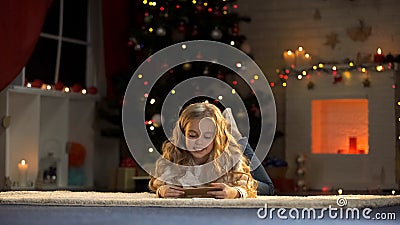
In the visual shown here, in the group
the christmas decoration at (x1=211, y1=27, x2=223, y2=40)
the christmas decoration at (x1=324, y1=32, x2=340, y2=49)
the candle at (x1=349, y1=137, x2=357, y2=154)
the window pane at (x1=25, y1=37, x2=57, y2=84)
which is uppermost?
the christmas decoration at (x1=324, y1=32, x2=340, y2=49)

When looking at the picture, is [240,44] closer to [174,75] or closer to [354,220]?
[174,75]

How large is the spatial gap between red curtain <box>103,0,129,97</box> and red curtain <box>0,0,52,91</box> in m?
1.09

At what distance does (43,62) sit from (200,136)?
4.44 metres

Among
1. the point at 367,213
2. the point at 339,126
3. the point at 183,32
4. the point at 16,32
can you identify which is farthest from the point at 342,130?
the point at 367,213

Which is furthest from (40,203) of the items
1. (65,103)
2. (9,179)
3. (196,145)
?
(65,103)

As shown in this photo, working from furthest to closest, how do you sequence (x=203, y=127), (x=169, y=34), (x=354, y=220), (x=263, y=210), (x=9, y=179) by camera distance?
(x=169, y=34)
(x=9, y=179)
(x=203, y=127)
(x=263, y=210)
(x=354, y=220)

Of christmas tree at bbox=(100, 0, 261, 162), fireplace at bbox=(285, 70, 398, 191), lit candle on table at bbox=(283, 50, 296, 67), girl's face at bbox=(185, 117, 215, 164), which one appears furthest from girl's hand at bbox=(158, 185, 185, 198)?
lit candle on table at bbox=(283, 50, 296, 67)

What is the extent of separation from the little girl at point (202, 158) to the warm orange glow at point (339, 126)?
444 cm

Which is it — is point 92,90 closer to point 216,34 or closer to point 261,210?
point 216,34

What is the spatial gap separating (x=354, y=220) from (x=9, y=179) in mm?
4628

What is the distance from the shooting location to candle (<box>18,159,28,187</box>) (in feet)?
19.9

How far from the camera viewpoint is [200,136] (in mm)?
2303

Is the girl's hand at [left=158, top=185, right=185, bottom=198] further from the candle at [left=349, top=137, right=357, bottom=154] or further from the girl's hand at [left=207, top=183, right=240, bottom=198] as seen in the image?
the candle at [left=349, top=137, right=357, bottom=154]

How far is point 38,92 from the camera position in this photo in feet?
20.6
